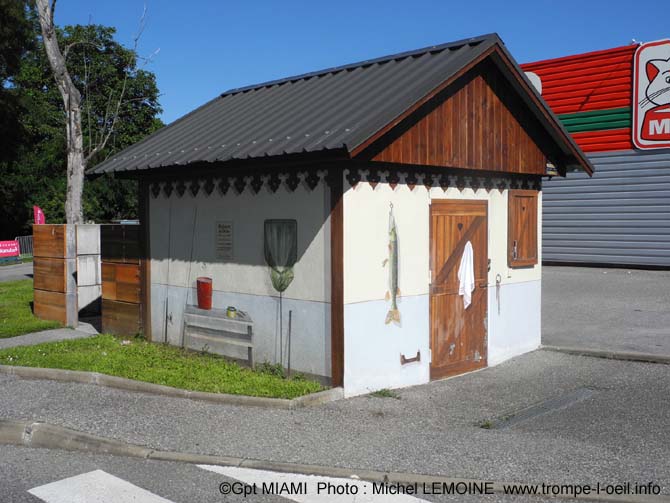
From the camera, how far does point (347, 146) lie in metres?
7.20

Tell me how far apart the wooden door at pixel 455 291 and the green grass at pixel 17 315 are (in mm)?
7553

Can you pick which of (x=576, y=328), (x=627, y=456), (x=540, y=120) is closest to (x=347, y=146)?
(x=627, y=456)

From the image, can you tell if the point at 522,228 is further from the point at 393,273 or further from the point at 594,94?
the point at 594,94

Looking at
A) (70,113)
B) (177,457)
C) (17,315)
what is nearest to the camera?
(177,457)

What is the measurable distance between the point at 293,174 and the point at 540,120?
4.30 metres

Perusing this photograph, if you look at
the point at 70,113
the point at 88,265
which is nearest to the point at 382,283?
the point at 88,265

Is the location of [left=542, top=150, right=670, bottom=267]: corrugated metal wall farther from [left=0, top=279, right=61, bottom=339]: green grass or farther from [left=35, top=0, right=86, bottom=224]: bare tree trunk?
[left=0, top=279, right=61, bottom=339]: green grass

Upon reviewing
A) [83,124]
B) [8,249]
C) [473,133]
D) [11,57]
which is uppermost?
[11,57]

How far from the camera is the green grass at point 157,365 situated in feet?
26.3

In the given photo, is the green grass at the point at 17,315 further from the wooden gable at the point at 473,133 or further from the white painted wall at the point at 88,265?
the wooden gable at the point at 473,133

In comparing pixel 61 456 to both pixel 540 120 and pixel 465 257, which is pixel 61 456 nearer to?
pixel 465 257

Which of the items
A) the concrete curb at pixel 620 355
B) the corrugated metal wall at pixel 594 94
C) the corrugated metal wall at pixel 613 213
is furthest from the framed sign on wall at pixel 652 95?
the concrete curb at pixel 620 355

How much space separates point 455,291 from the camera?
9602 millimetres

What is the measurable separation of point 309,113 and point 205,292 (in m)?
2.94
